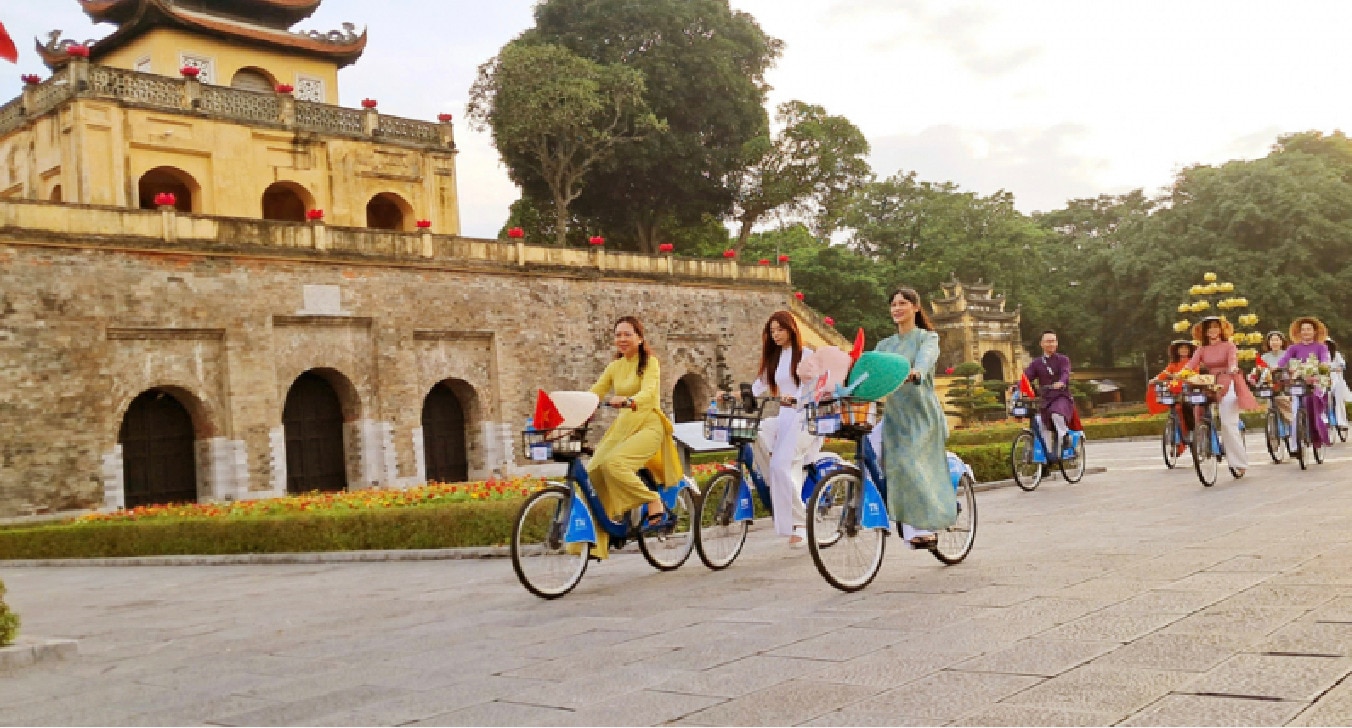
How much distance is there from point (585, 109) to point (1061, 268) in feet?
98.2

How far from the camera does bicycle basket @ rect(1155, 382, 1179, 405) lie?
43.4 feet

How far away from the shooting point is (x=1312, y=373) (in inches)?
525

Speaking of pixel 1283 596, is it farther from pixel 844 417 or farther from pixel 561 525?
pixel 561 525

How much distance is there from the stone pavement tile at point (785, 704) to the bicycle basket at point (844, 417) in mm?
2895

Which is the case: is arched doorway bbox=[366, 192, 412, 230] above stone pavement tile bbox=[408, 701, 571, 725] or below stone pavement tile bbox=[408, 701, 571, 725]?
above

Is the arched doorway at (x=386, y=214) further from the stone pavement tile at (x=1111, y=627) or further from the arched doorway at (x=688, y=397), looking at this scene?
the stone pavement tile at (x=1111, y=627)

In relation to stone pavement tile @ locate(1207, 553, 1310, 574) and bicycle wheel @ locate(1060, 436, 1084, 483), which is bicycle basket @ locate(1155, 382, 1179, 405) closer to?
bicycle wheel @ locate(1060, 436, 1084, 483)

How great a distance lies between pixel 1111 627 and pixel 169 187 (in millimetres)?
27803

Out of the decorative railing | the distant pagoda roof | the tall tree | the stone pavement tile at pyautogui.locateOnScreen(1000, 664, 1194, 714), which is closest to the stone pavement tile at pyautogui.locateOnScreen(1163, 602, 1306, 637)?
the stone pavement tile at pyautogui.locateOnScreen(1000, 664, 1194, 714)

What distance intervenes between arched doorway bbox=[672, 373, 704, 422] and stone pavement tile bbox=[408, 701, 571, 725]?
96.3 ft

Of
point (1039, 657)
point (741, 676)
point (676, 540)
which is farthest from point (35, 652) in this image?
point (1039, 657)

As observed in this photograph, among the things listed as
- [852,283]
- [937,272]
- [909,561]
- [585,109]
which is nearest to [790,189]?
[852,283]

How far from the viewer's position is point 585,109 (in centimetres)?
3325

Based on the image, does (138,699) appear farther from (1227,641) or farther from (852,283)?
(852,283)
